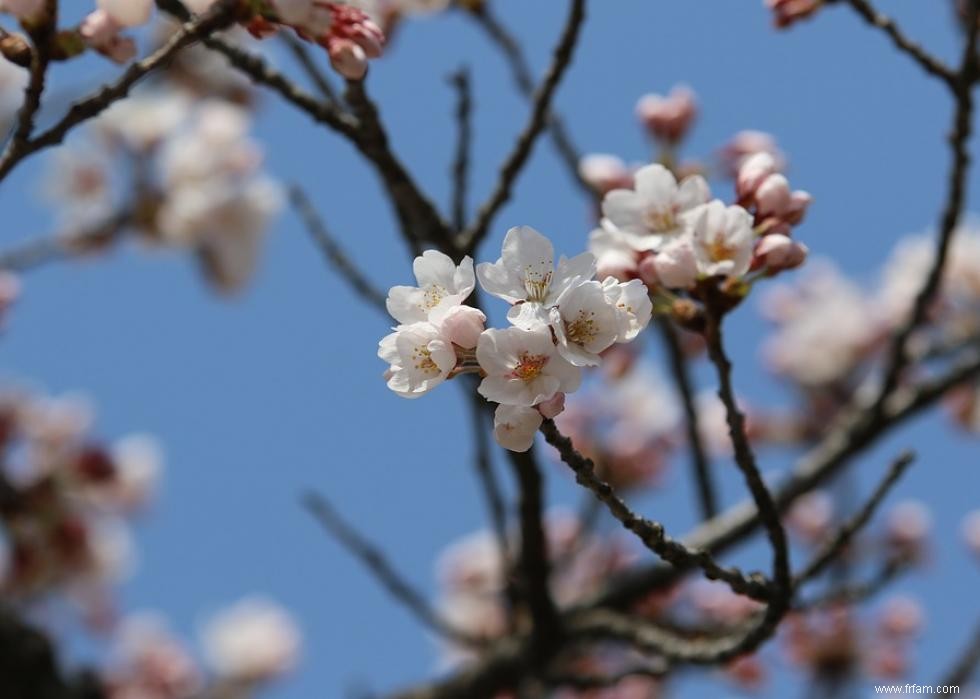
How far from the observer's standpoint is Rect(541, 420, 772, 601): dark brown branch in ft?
4.55

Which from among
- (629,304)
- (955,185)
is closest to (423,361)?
(629,304)

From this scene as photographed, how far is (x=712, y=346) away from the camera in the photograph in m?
1.67

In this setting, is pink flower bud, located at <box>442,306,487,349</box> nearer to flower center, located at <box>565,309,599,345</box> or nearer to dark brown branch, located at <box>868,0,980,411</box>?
flower center, located at <box>565,309,599,345</box>

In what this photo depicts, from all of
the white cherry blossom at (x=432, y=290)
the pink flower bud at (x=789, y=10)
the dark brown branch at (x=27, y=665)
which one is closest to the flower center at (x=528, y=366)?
the white cherry blossom at (x=432, y=290)

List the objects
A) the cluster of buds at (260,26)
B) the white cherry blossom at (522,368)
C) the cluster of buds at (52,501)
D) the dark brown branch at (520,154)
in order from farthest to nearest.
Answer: the cluster of buds at (52,501) < the dark brown branch at (520,154) < the cluster of buds at (260,26) < the white cherry blossom at (522,368)

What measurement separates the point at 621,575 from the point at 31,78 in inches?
86.8

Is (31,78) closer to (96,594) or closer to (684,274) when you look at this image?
(684,274)

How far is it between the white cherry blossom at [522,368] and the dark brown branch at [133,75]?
2.01 ft

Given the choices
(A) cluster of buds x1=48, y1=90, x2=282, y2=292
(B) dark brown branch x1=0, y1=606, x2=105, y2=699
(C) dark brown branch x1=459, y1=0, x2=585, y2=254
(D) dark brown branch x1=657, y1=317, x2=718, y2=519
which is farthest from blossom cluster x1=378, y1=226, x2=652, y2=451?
(A) cluster of buds x1=48, y1=90, x2=282, y2=292

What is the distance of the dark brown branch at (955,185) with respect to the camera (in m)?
2.24

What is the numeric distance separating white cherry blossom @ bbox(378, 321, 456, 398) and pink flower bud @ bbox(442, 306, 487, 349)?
13 millimetres

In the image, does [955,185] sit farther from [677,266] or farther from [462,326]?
[462,326]

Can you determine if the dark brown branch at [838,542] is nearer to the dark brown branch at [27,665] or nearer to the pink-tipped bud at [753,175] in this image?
the pink-tipped bud at [753,175]

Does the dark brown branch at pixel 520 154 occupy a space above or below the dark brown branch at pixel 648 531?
above
